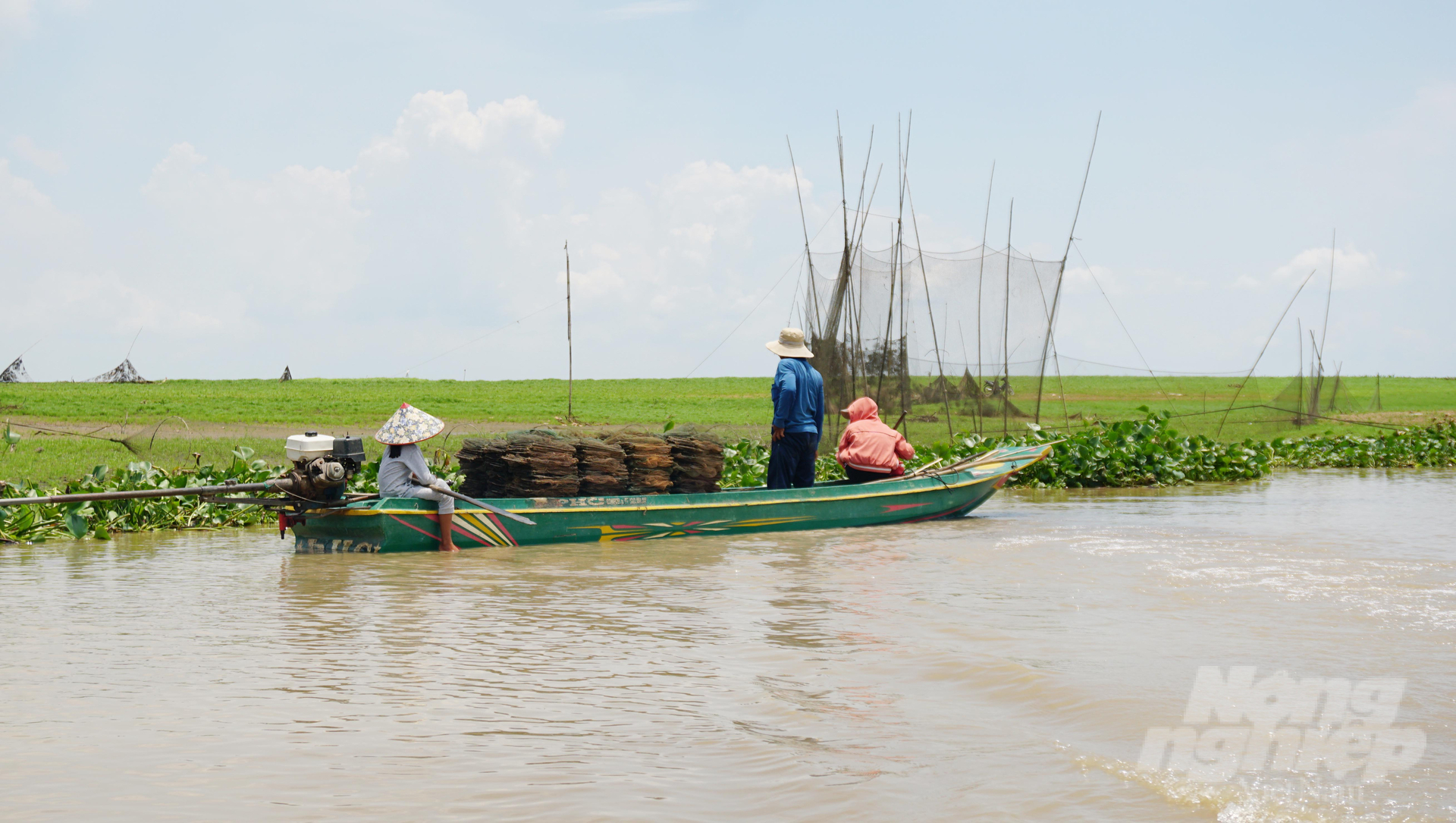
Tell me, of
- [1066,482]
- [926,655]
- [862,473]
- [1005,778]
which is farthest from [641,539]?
[1066,482]

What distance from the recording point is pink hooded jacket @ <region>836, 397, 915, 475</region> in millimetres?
11352

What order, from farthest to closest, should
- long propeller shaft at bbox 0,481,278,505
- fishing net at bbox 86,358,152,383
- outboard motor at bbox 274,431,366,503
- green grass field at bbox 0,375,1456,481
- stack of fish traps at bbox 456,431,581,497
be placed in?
fishing net at bbox 86,358,152,383 → green grass field at bbox 0,375,1456,481 → stack of fish traps at bbox 456,431,581,497 → outboard motor at bbox 274,431,366,503 → long propeller shaft at bbox 0,481,278,505

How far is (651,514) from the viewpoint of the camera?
9.95 m

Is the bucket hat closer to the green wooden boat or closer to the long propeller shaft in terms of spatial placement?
the green wooden boat

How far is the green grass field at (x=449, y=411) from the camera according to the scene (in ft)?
53.3

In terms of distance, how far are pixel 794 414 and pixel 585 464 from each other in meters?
2.07

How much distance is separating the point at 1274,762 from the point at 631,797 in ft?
7.11

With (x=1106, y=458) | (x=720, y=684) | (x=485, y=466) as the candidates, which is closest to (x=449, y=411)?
(x=1106, y=458)

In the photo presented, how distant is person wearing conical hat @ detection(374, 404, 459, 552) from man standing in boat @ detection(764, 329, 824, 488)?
10.4ft

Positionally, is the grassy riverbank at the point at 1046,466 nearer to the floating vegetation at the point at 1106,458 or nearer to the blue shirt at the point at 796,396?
the floating vegetation at the point at 1106,458

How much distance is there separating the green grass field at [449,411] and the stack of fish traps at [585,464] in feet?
16.7

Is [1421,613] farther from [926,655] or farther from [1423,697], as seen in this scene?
[926,655]

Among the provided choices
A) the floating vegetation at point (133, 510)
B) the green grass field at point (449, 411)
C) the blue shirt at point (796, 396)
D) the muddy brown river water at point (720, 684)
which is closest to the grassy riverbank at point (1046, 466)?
the floating vegetation at point (133, 510)

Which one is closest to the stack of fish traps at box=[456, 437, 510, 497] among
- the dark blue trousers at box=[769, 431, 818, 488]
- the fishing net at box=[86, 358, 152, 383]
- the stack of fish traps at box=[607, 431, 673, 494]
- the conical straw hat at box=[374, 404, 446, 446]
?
the conical straw hat at box=[374, 404, 446, 446]
